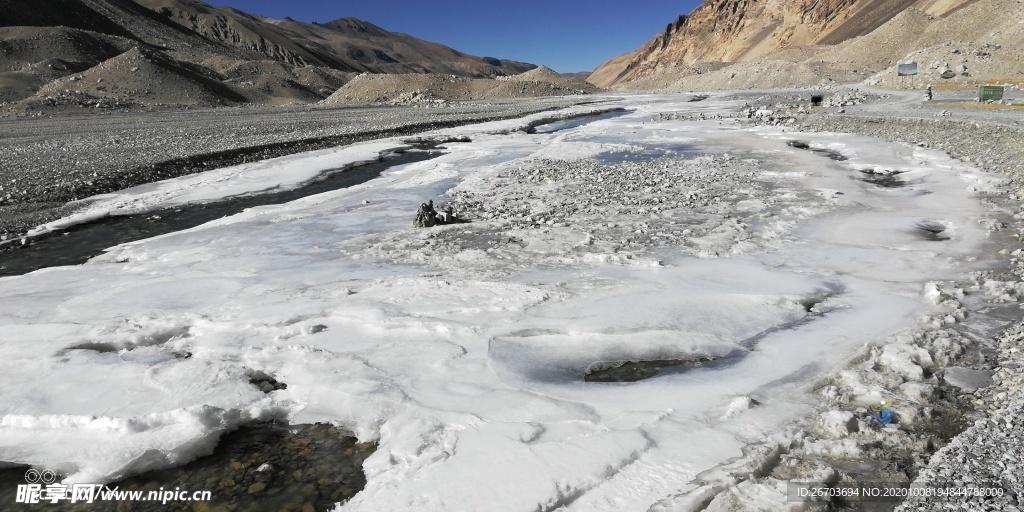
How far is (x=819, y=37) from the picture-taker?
9681 centimetres

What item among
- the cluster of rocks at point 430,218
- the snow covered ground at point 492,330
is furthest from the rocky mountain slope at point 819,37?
the cluster of rocks at point 430,218

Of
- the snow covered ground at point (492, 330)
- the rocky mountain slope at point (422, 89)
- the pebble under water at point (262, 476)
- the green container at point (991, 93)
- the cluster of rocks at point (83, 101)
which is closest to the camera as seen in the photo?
the pebble under water at point (262, 476)

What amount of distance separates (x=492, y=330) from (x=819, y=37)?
376 ft

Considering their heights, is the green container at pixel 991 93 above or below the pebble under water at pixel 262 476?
above

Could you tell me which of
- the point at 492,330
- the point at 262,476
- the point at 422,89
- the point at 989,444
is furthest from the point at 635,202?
the point at 422,89

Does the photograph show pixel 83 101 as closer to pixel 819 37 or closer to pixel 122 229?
pixel 122 229

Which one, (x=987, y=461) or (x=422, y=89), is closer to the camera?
(x=987, y=461)

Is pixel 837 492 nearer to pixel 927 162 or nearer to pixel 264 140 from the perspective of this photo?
pixel 927 162

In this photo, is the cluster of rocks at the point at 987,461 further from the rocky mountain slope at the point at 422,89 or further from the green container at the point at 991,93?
the rocky mountain slope at the point at 422,89

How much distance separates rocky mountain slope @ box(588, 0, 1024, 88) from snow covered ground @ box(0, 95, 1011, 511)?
41.6m

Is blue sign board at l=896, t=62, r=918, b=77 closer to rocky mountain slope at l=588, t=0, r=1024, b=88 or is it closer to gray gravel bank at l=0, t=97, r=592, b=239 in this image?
rocky mountain slope at l=588, t=0, r=1024, b=88

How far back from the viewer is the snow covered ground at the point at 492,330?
3.43m

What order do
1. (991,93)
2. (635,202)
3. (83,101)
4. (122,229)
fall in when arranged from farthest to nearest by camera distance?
(83,101)
(991,93)
(635,202)
(122,229)

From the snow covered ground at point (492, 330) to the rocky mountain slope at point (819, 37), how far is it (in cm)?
4155
